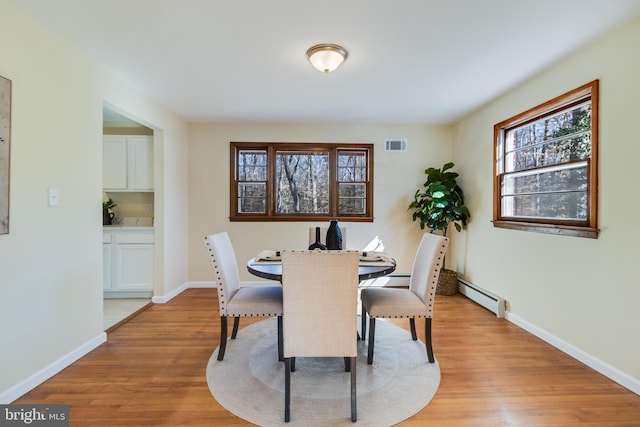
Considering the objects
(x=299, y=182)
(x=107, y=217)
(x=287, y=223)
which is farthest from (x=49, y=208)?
(x=299, y=182)

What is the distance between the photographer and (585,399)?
189 centimetres

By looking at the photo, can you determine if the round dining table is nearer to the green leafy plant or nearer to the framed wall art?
the framed wall art

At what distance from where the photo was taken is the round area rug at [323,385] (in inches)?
A: 68.0

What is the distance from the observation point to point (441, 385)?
203cm

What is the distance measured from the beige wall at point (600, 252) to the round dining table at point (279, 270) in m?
1.51

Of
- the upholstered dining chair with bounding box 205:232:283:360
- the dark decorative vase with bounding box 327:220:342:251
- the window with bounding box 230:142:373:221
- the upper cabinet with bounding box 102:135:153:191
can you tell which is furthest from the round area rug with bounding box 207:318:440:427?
the upper cabinet with bounding box 102:135:153:191

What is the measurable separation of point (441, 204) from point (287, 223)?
7.07 ft

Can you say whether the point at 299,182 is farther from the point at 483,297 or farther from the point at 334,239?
the point at 483,297

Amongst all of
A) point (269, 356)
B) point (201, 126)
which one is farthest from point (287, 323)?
point (201, 126)

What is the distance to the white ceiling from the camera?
1.87 meters

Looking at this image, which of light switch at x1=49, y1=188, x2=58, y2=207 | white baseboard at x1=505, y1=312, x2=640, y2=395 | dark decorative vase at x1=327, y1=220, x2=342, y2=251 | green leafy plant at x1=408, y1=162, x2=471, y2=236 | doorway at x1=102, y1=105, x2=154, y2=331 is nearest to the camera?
white baseboard at x1=505, y1=312, x2=640, y2=395

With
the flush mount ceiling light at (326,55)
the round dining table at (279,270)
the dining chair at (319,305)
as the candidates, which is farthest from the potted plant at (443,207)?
the dining chair at (319,305)

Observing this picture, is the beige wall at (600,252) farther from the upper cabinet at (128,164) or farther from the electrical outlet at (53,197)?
the upper cabinet at (128,164)

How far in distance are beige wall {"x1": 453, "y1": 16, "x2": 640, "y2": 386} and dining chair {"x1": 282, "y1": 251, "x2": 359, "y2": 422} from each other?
191 cm
